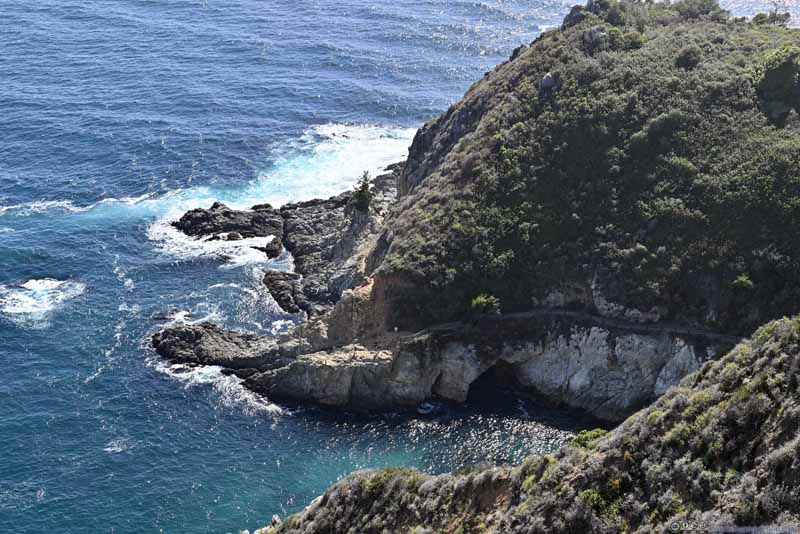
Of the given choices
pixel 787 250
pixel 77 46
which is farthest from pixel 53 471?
pixel 77 46

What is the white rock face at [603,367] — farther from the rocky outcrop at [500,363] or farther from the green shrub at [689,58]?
the green shrub at [689,58]

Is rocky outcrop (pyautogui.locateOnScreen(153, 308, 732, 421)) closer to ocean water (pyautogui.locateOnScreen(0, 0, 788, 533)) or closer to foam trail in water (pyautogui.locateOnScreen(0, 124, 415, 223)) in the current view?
ocean water (pyautogui.locateOnScreen(0, 0, 788, 533))

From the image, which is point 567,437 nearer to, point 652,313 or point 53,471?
point 652,313

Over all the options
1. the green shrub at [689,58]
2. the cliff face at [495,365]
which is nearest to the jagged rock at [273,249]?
the cliff face at [495,365]

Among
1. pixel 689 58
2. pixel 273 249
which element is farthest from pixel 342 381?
pixel 689 58

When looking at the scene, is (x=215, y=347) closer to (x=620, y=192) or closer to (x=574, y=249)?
(x=574, y=249)

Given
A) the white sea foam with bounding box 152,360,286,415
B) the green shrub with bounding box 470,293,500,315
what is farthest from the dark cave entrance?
the white sea foam with bounding box 152,360,286,415
